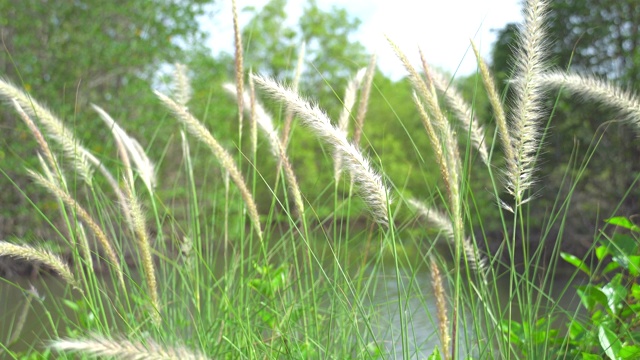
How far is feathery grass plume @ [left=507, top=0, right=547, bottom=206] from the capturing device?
1.18 metres

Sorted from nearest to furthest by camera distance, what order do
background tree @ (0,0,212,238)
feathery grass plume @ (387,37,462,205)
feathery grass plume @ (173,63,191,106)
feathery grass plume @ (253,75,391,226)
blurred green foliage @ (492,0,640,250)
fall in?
1. feathery grass plume @ (253,75,391,226)
2. feathery grass plume @ (387,37,462,205)
3. feathery grass plume @ (173,63,191,106)
4. blurred green foliage @ (492,0,640,250)
5. background tree @ (0,0,212,238)

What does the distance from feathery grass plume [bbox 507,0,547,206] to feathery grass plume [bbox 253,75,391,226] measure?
271 millimetres

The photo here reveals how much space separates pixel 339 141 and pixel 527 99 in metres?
0.44

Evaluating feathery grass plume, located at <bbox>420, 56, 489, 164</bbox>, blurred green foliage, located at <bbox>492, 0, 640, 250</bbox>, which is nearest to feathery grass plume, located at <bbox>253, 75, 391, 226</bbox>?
feathery grass plume, located at <bbox>420, 56, 489, 164</bbox>

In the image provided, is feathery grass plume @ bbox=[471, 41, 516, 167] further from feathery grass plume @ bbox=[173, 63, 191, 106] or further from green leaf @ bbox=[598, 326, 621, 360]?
feathery grass plume @ bbox=[173, 63, 191, 106]

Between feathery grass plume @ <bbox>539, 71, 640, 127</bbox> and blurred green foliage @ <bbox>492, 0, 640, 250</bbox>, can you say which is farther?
blurred green foliage @ <bbox>492, 0, 640, 250</bbox>

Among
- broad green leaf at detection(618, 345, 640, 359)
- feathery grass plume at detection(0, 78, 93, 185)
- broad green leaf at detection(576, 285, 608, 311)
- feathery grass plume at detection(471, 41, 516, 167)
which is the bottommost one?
broad green leaf at detection(618, 345, 640, 359)

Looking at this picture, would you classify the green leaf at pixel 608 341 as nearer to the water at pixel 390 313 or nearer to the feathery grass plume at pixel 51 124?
the water at pixel 390 313

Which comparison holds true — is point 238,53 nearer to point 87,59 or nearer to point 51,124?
point 51,124

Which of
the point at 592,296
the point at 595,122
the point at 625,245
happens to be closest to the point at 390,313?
the point at 592,296

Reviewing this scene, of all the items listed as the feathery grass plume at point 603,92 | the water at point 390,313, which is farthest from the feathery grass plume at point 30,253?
the feathery grass plume at point 603,92

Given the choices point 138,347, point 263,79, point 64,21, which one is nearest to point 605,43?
point 64,21

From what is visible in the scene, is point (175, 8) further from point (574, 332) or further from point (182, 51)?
point (574, 332)

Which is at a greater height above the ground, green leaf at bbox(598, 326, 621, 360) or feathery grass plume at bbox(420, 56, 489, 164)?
feathery grass plume at bbox(420, 56, 489, 164)
